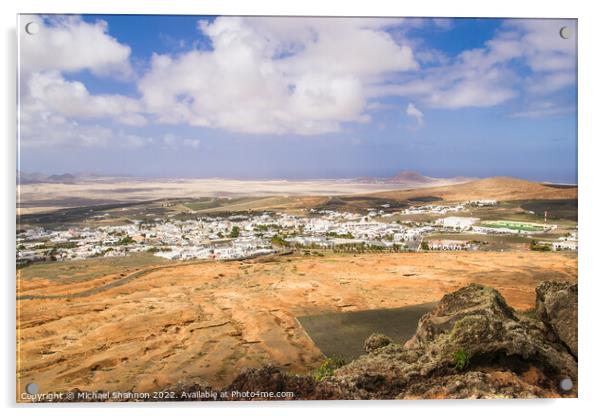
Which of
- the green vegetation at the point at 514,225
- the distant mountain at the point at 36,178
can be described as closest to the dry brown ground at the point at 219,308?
the green vegetation at the point at 514,225

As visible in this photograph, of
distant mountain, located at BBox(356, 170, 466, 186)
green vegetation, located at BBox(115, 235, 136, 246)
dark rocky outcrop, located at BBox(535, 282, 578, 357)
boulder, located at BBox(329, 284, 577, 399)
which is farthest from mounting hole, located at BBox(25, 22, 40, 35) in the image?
dark rocky outcrop, located at BBox(535, 282, 578, 357)

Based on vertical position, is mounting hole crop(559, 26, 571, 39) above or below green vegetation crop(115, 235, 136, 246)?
above

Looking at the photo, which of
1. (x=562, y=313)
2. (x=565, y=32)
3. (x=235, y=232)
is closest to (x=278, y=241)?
(x=235, y=232)

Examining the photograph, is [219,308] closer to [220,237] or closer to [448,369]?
[220,237]

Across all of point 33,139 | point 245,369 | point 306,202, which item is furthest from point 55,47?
point 245,369

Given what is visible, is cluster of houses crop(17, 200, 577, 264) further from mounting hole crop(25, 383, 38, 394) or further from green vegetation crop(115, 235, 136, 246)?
mounting hole crop(25, 383, 38, 394)
